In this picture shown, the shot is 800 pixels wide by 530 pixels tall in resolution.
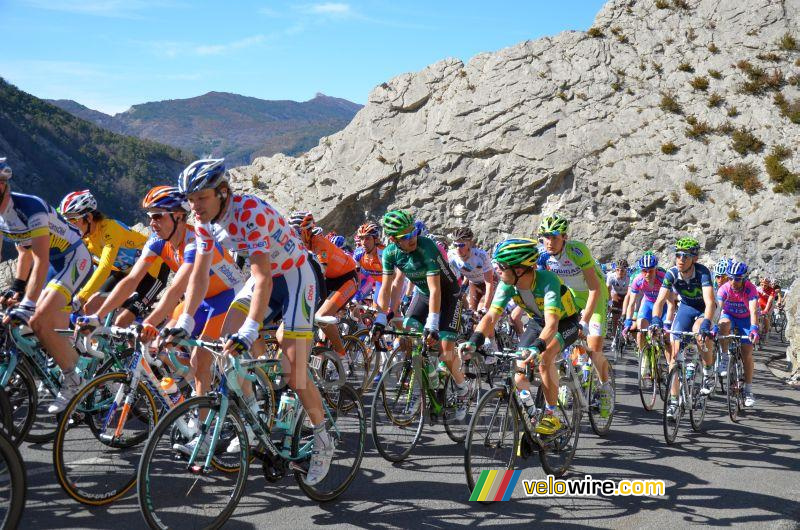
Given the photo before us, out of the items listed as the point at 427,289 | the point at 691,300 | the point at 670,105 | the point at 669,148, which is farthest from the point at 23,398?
the point at 670,105

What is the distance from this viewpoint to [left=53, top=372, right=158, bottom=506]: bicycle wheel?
14.1ft

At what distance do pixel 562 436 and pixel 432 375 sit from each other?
1.37 m

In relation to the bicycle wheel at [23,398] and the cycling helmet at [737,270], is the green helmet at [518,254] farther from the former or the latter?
the cycling helmet at [737,270]

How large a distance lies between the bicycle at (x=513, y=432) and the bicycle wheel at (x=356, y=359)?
131 inches

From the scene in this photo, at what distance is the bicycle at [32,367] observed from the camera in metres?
5.45

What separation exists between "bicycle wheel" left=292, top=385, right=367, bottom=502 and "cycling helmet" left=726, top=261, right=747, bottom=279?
6.91m

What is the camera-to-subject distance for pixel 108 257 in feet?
21.2

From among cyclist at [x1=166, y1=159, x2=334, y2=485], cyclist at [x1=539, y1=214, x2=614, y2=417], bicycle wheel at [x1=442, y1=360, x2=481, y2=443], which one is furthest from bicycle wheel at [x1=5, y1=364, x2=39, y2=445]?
cyclist at [x1=539, y1=214, x2=614, y2=417]

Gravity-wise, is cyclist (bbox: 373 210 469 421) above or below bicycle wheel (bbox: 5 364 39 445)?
above

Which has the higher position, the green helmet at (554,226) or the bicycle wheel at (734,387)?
the green helmet at (554,226)

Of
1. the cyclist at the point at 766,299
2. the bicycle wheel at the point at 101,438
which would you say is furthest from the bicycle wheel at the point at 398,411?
the cyclist at the point at 766,299

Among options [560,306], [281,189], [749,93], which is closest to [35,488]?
[560,306]

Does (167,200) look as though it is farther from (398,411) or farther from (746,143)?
(746,143)

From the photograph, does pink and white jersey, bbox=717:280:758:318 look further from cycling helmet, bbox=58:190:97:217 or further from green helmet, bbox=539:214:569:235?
cycling helmet, bbox=58:190:97:217
